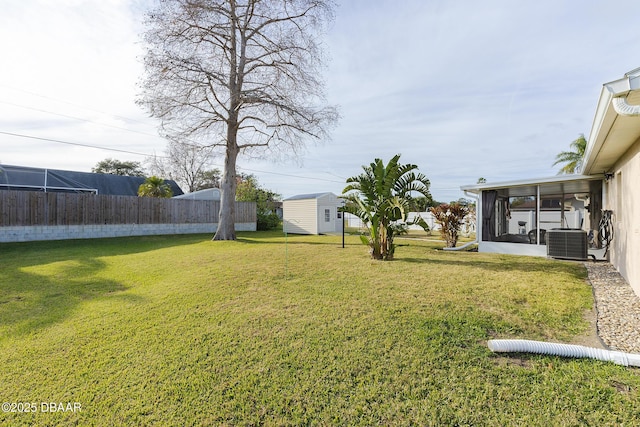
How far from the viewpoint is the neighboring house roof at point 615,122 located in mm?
2957

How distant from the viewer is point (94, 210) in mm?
13156

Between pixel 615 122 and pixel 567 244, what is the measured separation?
5.56 m

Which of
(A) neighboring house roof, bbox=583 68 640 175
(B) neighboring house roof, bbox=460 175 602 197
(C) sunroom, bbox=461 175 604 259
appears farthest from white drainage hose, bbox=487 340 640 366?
(B) neighboring house roof, bbox=460 175 602 197

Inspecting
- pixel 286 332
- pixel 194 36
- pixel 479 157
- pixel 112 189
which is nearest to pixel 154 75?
pixel 194 36

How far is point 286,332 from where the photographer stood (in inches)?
137

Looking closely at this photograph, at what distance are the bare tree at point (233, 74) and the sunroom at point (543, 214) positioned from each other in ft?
25.1

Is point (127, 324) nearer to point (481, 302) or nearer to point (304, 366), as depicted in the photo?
point (304, 366)

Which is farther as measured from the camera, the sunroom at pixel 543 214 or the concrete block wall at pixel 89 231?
the concrete block wall at pixel 89 231

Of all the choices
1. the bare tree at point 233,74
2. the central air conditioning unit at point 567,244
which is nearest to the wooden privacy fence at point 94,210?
the bare tree at point 233,74

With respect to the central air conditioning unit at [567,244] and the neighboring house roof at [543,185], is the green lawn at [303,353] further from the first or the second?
the neighboring house roof at [543,185]

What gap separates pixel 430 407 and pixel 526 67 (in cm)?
1000

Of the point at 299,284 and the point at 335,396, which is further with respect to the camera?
the point at 299,284

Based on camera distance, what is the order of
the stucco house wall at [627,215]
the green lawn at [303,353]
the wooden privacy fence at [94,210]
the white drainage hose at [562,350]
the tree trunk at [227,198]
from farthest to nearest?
the tree trunk at [227,198]
the wooden privacy fence at [94,210]
the stucco house wall at [627,215]
the white drainage hose at [562,350]
the green lawn at [303,353]

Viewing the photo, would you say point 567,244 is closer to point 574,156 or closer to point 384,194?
point 384,194
